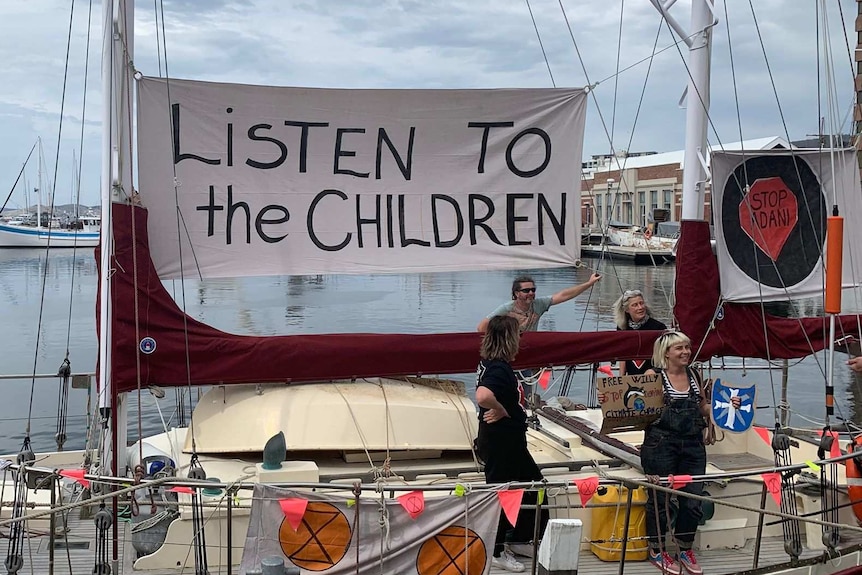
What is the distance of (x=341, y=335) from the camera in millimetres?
7770

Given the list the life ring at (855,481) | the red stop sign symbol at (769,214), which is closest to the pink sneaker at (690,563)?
the life ring at (855,481)

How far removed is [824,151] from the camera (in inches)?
349

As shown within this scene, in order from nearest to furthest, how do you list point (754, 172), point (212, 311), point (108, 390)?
1. point (108, 390)
2. point (754, 172)
3. point (212, 311)

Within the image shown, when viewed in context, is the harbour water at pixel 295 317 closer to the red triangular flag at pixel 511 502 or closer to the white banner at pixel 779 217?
the white banner at pixel 779 217

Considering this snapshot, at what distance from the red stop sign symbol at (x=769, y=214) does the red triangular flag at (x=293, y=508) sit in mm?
5362

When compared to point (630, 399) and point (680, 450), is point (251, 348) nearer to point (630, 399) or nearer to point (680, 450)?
point (630, 399)

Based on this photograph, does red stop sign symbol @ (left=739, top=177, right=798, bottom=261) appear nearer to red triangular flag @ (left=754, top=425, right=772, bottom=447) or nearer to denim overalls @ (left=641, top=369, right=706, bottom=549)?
red triangular flag @ (left=754, top=425, right=772, bottom=447)

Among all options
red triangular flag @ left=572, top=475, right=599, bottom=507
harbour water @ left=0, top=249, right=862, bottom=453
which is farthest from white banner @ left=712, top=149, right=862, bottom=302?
red triangular flag @ left=572, top=475, right=599, bottom=507

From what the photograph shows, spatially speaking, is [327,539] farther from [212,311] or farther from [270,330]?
[212,311]

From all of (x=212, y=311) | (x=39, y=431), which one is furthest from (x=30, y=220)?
(x=39, y=431)

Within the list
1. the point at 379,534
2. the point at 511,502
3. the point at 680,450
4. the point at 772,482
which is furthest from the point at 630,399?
the point at 379,534

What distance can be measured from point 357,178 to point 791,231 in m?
4.37

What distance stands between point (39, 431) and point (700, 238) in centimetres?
1409

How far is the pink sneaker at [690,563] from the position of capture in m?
6.51
